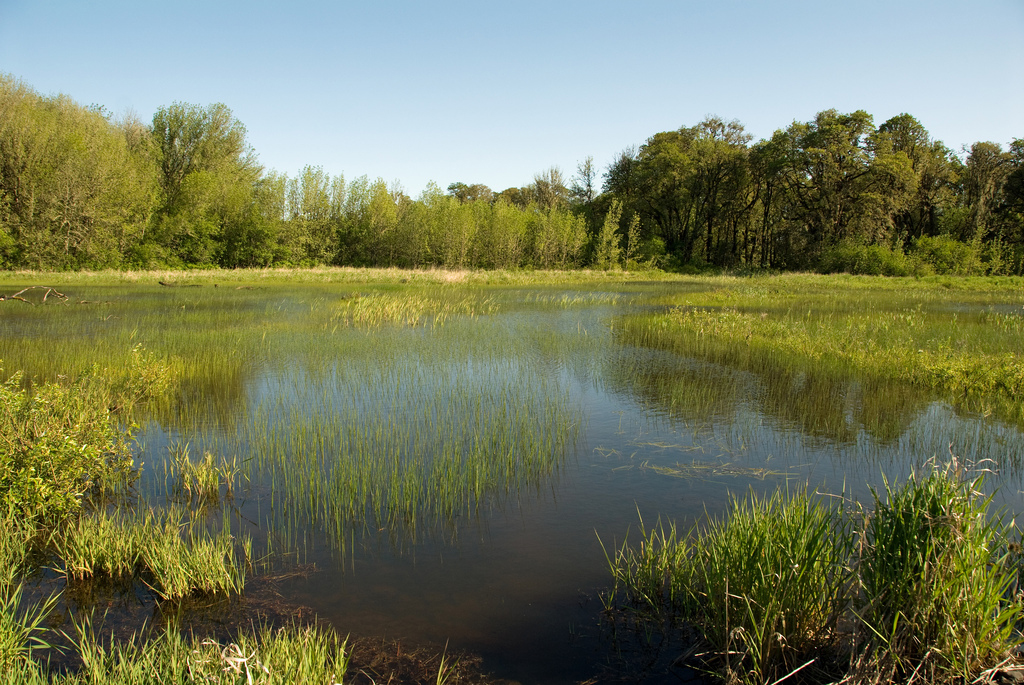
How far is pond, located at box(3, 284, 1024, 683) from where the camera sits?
4.21 meters

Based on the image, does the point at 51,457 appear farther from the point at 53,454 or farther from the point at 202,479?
the point at 202,479

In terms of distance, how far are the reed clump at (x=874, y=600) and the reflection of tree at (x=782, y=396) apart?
4641 mm

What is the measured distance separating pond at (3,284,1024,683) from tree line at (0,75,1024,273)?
28042 mm

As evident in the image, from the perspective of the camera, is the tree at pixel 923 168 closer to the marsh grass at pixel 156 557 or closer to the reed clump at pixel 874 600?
the reed clump at pixel 874 600

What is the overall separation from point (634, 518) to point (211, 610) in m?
3.38

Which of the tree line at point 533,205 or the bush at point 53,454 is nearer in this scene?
the bush at point 53,454

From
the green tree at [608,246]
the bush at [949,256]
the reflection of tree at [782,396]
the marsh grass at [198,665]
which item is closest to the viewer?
the marsh grass at [198,665]

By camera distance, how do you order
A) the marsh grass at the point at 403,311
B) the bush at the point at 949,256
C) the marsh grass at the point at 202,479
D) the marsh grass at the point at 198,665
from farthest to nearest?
the bush at the point at 949,256, the marsh grass at the point at 403,311, the marsh grass at the point at 202,479, the marsh grass at the point at 198,665

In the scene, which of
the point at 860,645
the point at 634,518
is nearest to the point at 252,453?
the point at 634,518

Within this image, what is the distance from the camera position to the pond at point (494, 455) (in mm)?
4215

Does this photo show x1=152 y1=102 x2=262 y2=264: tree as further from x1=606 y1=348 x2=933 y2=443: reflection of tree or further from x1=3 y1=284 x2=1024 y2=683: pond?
x1=606 y1=348 x2=933 y2=443: reflection of tree

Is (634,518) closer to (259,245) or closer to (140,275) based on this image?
(140,275)

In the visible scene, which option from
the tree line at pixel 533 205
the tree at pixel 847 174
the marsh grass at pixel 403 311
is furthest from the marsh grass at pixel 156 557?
the tree at pixel 847 174

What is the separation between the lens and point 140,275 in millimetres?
35500
